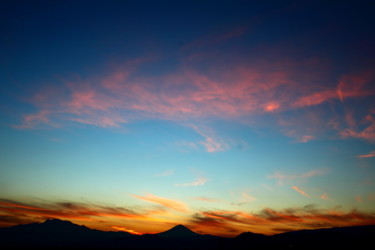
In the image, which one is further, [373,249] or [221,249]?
[373,249]

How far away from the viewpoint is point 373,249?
5586 inches

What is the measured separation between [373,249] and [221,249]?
16929cm

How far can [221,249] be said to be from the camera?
34.6 metres
